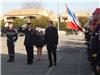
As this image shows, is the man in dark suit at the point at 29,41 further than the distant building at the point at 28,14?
No

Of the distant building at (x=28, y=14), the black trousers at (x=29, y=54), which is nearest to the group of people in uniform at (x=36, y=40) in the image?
the black trousers at (x=29, y=54)

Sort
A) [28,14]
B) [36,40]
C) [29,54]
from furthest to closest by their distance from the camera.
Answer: [28,14]
[36,40]
[29,54]

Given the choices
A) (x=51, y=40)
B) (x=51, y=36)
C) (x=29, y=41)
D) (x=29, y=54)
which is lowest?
(x=29, y=54)

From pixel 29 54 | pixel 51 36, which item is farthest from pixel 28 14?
pixel 51 36

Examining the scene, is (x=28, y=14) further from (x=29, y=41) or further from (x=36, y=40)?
(x=29, y=41)

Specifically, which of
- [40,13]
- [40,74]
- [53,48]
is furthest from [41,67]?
[40,13]

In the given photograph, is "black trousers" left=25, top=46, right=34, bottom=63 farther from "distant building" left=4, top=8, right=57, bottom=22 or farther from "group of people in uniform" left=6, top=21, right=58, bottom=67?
"distant building" left=4, top=8, right=57, bottom=22

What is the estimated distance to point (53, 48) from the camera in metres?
15.5

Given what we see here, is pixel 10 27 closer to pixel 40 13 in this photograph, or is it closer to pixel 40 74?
pixel 40 74

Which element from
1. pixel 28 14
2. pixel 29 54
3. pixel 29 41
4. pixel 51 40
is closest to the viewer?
pixel 51 40

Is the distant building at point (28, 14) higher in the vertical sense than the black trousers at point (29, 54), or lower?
lower

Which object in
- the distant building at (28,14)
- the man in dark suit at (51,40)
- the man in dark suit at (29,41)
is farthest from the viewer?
the distant building at (28,14)

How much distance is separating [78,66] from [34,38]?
2.31 m

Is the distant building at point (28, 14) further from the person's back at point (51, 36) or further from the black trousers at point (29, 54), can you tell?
the person's back at point (51, 36)
